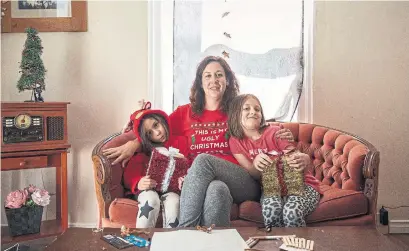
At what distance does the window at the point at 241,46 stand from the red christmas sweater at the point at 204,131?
0.54 meters

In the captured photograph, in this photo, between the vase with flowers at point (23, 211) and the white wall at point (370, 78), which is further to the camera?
the white wall at point (370, 78)

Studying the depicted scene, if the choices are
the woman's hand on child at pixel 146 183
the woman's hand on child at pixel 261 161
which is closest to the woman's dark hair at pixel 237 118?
the woman's hand on child at pixel 261 161

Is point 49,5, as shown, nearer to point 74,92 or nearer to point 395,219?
point 74,92

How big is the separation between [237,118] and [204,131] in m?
0.20

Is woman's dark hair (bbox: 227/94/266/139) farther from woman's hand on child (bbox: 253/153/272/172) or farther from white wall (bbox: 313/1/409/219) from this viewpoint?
white wall (bbox: 313/1/409/219)

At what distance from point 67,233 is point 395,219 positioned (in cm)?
236

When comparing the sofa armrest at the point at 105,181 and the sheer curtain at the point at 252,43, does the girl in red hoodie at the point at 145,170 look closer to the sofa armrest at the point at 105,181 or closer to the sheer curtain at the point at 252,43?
the sofa armrest at the point at 105,181

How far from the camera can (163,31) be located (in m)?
2.89

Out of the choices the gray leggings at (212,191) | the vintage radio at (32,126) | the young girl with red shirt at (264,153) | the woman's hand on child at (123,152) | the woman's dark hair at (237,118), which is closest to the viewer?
the gray leggings at (212,191)

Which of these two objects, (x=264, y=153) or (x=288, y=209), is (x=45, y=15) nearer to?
(x=264, y=153)

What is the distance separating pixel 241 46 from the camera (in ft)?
9.40

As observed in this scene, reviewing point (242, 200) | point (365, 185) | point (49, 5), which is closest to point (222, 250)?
point (242, 200)

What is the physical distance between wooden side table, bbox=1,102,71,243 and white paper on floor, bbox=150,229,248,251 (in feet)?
4.70

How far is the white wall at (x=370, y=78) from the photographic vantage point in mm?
2799
